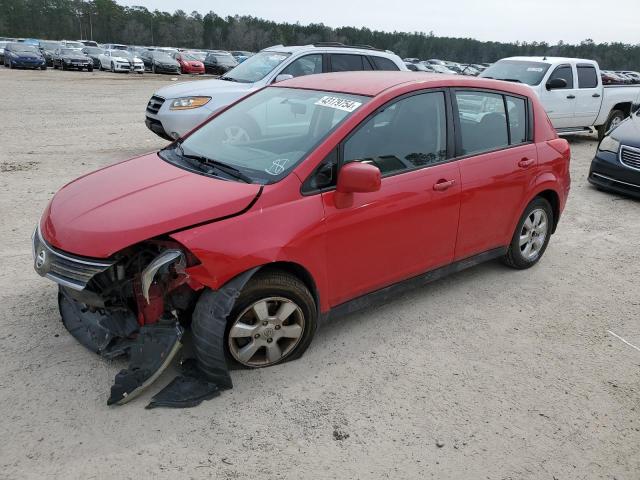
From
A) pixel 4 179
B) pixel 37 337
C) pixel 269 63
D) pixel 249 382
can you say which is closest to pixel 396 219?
pixel 249 382

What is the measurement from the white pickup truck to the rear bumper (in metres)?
3.30

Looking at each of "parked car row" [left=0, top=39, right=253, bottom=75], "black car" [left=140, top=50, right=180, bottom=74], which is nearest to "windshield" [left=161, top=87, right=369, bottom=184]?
"parked car row" [left=0, top=39, right=253, bottom=75]

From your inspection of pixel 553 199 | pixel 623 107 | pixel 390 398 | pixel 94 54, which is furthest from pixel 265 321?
pixel 94 54

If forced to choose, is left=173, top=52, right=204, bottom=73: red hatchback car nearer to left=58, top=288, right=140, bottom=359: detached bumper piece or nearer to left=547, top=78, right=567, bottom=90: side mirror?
left=547, top=78, right=567, bottom=90: side mirror

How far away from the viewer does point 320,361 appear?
3504 millimetres

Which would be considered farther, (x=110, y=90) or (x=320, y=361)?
(x=110, y=90)

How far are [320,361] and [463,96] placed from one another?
2328 millimetres

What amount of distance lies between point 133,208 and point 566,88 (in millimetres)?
11124

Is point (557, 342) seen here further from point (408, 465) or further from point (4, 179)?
point (4, 179)

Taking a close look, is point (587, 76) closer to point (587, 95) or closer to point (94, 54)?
point (587, 95)

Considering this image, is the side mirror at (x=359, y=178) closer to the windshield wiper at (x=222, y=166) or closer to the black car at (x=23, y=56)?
the windshield wiper at (x=222, y=166)

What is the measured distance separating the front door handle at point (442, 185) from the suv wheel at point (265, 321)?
1.28 m

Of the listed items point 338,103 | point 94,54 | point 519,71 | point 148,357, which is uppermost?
point 519,71

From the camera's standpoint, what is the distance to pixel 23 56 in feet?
102
